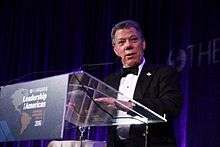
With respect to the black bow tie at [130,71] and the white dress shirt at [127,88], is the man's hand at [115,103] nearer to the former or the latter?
Result: the white dress shirt at [127,88]

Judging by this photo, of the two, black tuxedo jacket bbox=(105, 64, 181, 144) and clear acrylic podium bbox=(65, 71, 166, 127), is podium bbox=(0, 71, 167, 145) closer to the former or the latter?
clear acrylic podium bbox=(65, 71, 166, 127)

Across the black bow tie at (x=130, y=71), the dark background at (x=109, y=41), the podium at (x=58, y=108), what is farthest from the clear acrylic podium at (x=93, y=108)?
the dark background at (x=109, y=41)

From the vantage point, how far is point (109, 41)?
16.0 ft

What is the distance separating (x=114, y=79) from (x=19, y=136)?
2.08 ft

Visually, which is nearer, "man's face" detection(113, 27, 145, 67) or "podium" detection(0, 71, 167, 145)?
"podium" detection(0, 71, 167, 145)

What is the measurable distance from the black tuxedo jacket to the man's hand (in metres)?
0.17

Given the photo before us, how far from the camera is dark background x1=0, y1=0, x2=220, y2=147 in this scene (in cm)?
389

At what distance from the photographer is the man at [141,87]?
2186mm

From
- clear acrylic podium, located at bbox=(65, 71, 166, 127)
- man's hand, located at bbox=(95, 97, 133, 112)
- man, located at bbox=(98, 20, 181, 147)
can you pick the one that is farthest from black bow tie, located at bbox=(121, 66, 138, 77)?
man's hand, located at bbox=(95, 97, 133, 112)

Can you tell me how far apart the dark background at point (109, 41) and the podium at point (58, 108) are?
103cm

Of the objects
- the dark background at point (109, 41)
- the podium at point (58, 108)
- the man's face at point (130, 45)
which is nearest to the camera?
the podium at point (58, 108)

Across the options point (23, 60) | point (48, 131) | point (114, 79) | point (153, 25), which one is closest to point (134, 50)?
point (114, 79)

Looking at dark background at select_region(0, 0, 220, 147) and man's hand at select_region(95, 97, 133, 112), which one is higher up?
dark background at select_region(0, 0, 220, 147)

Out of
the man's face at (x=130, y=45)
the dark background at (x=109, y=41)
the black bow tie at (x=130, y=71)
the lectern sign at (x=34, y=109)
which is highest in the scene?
the dark background at (x=109, y=41)
